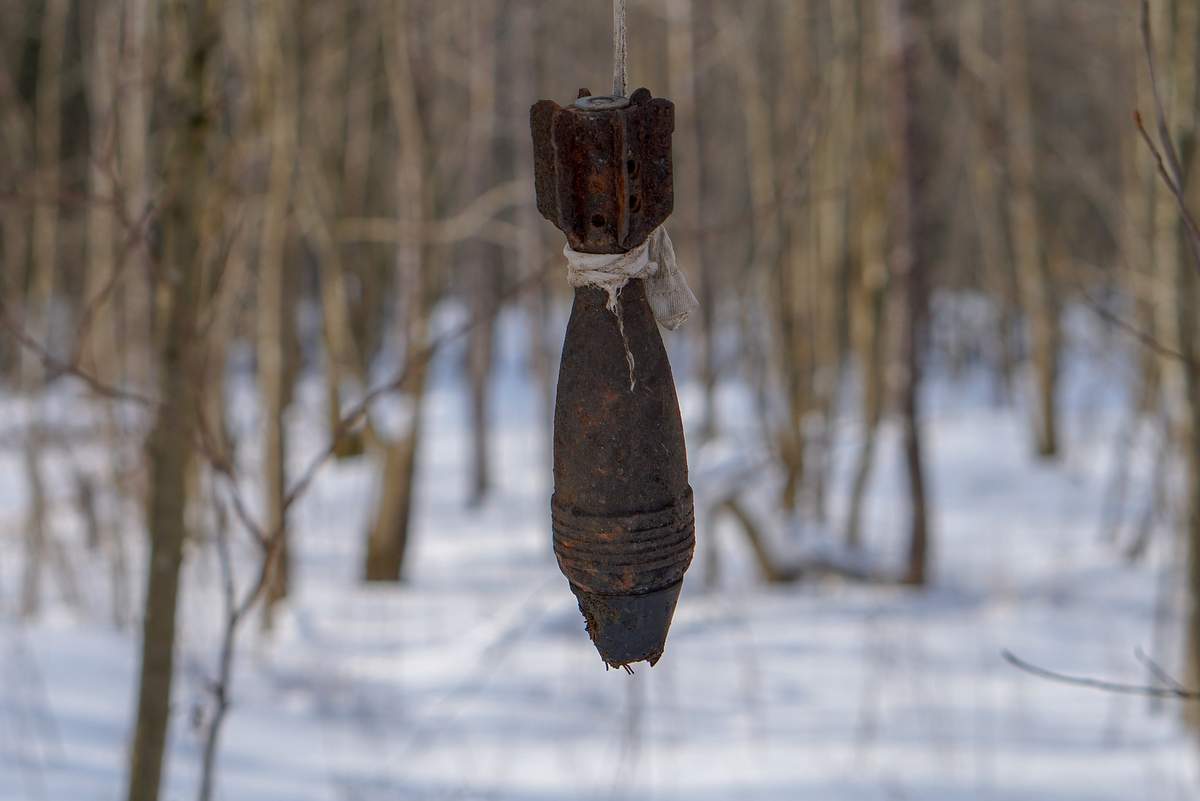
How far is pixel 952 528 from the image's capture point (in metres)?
8.58

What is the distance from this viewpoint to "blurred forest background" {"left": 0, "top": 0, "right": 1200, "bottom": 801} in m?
2.10

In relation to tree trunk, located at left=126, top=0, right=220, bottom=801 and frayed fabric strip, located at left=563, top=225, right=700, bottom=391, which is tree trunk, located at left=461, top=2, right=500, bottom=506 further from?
frayed fabric strip, located at left=563, top=225, right=700, bottom=391

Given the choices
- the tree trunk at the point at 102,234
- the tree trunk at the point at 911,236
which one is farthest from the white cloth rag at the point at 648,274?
the tree trunk at the point at 911,236

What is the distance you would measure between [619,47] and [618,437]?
1.03 ft

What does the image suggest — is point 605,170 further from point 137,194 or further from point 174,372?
point 137,194

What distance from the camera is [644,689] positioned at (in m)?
4.24

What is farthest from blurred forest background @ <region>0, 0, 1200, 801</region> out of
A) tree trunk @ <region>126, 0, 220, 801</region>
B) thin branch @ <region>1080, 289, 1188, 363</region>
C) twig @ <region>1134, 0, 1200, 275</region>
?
twig @ <region>1134, 0, 1200, 275</region>

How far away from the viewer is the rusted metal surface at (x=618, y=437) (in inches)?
35.1

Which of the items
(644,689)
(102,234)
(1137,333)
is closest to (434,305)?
(102,234)

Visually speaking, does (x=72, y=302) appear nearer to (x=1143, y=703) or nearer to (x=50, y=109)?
(x=50, y=109)

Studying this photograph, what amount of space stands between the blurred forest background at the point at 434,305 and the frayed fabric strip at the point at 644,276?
67 centimetres

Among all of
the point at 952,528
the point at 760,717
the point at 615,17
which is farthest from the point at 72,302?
the point at 615,17

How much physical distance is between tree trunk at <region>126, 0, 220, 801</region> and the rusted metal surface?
1161 mm

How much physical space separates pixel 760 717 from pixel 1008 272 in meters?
11.7
